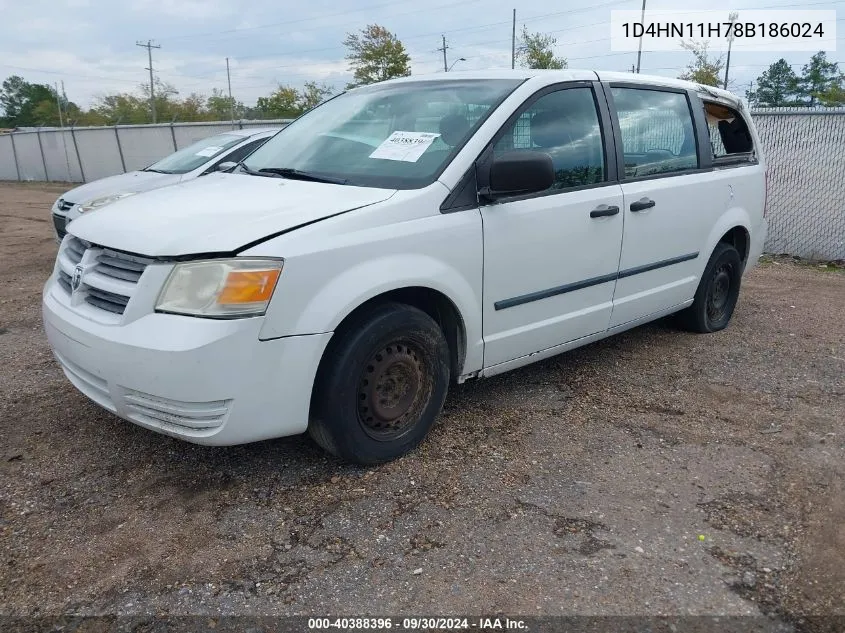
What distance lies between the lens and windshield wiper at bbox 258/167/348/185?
3.35m

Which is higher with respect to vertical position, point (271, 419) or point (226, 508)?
point (271, 419)

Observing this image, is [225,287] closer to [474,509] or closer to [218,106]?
[474,509]

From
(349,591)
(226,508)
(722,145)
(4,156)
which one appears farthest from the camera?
(4,156)

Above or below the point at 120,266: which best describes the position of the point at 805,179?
below

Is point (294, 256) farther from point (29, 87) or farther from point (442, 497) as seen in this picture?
point (29, 87)

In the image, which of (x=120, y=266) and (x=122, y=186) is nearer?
(x=120, y=266)

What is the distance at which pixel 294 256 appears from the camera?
106 inches

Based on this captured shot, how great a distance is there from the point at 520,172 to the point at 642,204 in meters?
1.25

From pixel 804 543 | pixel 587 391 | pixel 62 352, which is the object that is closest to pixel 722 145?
→ pixel 587 391

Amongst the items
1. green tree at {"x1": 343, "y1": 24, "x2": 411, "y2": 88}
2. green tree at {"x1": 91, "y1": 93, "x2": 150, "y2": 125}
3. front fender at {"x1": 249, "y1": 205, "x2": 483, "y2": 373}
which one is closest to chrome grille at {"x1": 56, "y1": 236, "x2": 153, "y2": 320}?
front fender at {"x1": 249, "y1": 205, "x2": 483, "y2": 373}

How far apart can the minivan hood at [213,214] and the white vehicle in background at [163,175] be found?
3710 millimetres

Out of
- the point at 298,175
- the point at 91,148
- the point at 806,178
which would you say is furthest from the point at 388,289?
the point at 91,148

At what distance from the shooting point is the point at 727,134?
5195 millimetres

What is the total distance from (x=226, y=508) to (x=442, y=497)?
899 millimetres
